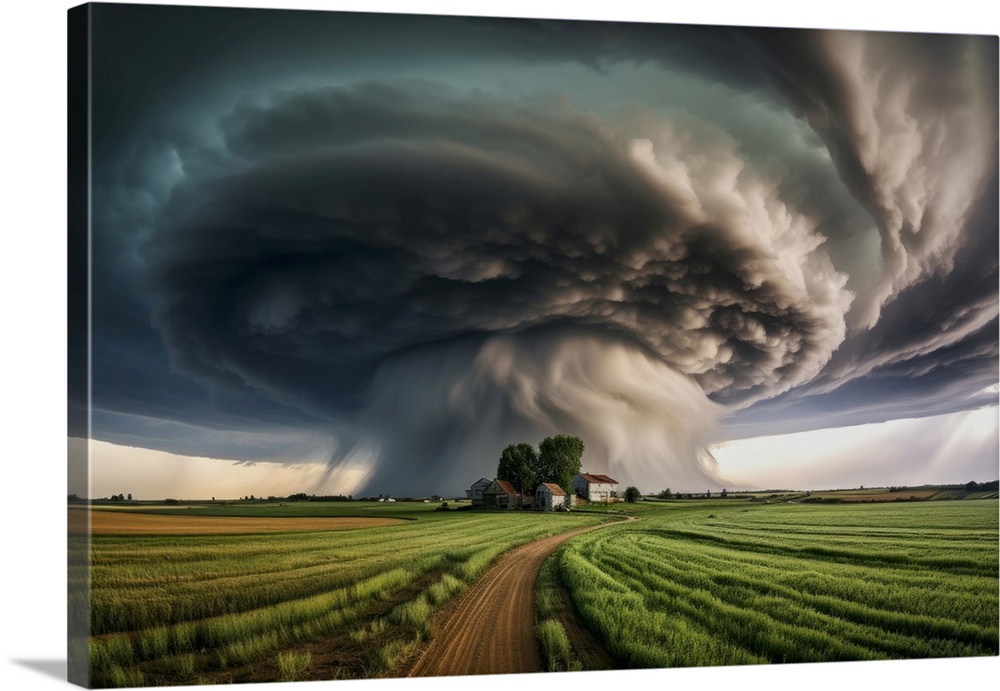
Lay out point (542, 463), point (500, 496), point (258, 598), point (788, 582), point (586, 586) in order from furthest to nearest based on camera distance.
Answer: point (542, 463), point (500, 496), point (788, 582), point (586, 586), point (258, 598)

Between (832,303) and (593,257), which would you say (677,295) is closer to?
(593,257)

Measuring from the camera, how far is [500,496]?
13.6 meters

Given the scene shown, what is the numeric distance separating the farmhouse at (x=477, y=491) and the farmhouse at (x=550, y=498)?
2.31ft

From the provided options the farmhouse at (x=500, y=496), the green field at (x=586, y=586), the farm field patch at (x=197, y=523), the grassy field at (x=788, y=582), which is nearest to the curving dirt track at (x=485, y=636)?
the green field at (x=586, y=586)

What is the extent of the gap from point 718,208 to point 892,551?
520 centimetres

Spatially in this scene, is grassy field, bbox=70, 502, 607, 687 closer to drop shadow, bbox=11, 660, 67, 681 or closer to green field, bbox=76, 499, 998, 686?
green field, bbox=76, 499, 998, 686

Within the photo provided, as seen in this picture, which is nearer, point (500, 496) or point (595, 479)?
point (500, 496)

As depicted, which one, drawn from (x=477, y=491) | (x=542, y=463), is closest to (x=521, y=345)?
(x=542, y=463)

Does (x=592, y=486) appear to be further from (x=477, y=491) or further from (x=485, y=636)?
(x=485, y=636)

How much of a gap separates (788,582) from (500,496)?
388cm

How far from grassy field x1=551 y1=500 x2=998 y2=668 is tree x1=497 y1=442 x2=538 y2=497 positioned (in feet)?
3.58

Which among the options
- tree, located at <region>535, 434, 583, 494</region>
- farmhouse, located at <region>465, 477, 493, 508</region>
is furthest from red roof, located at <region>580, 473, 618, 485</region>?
farmhouse, located at <region>465, 477, 493, 508</region>

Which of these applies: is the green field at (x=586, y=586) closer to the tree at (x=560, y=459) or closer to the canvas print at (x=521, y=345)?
the canvas print at (x=521, y=345)

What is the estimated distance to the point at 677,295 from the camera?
14070 millimetres
